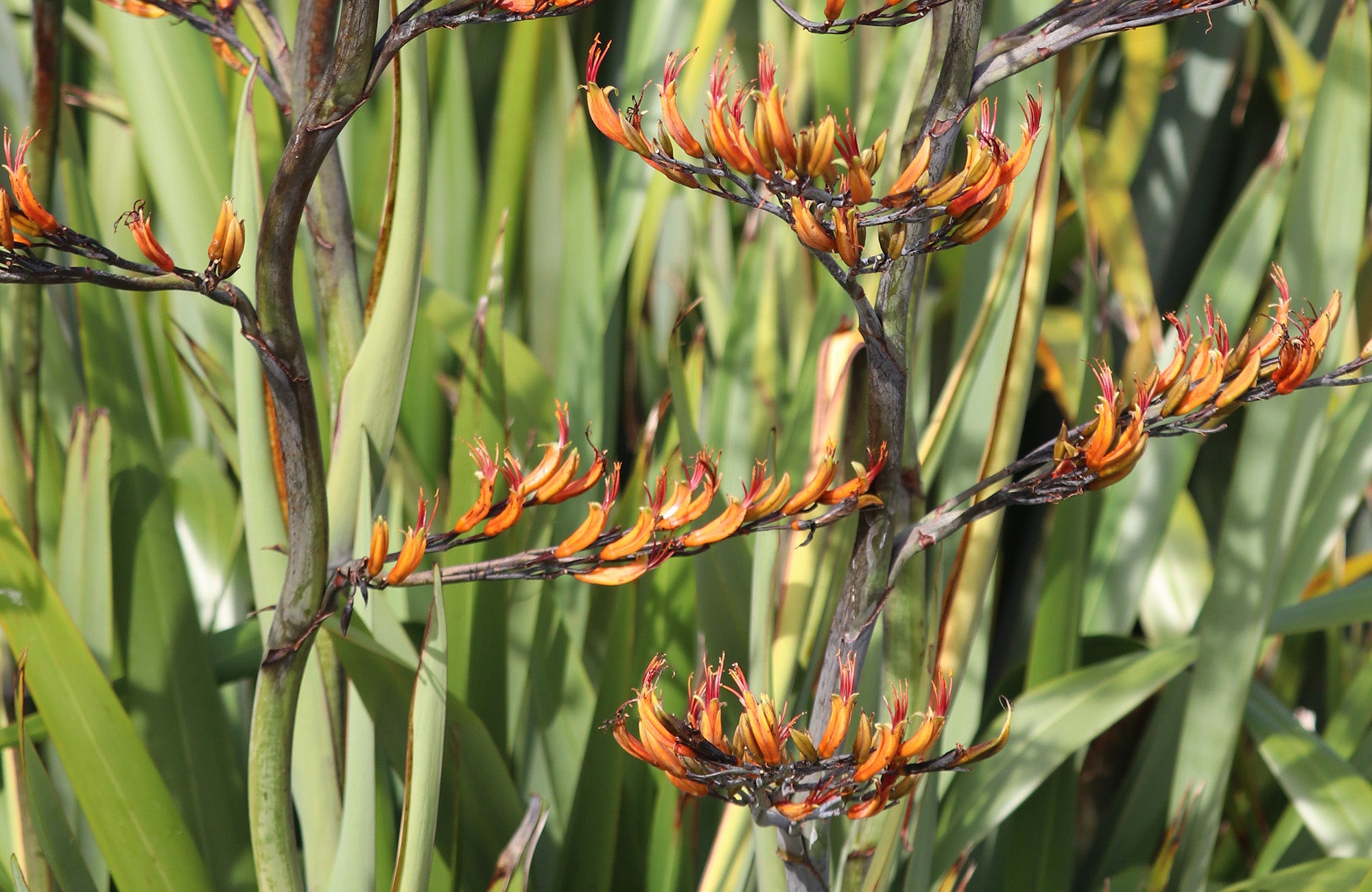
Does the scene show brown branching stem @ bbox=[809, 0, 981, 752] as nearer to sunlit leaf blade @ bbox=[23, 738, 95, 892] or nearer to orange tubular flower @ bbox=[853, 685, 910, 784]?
orange tubular flower @ bbox=[853, 685, 910, 784]

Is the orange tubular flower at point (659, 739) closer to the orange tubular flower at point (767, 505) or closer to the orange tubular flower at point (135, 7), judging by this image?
the orange tubular flower at point (767, 505)

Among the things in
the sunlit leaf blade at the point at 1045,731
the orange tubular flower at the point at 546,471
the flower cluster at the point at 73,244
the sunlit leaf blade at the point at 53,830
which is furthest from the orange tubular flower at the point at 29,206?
the sunlit leaf blade at the point at 1045,731

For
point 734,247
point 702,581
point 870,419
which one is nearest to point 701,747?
point 870,419

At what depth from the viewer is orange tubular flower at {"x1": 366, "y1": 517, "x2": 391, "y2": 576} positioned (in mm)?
240

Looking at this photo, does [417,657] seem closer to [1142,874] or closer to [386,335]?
[386,335]

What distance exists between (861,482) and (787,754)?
0.21 ft

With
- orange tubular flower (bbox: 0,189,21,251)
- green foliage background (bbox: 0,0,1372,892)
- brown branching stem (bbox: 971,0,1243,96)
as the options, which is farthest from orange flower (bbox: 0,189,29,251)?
brown branching stem (bbox: 971,0,1243,96)

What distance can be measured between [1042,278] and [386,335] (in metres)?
0.25

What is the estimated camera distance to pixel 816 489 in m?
0.24

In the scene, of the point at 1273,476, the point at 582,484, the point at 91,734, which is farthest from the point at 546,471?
the point at 1273,476

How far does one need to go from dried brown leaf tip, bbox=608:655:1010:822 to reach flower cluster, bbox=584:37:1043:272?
0.09 meters

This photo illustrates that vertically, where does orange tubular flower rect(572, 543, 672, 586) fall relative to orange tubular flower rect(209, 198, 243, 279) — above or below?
below

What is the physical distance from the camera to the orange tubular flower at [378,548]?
24cm

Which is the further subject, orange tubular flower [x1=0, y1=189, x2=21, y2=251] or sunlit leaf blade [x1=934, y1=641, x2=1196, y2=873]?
sunlit leaf blade [x1=934, y1=641, x2=1196, y2=873]
